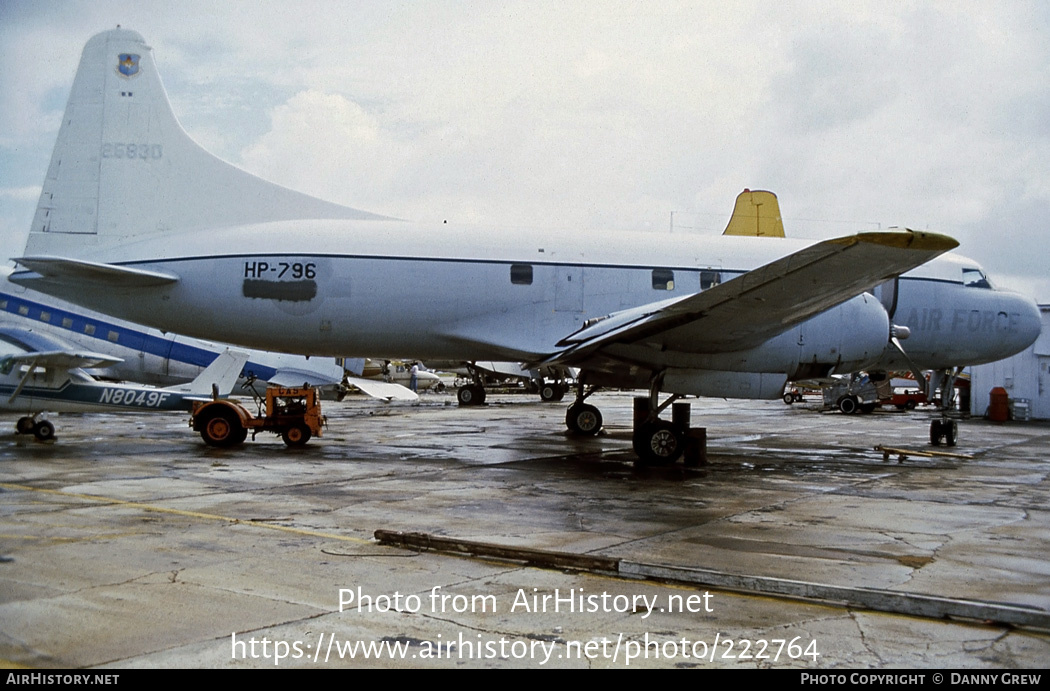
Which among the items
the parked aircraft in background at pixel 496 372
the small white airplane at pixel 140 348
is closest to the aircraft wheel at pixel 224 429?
the small white airplane at pixel 140 348

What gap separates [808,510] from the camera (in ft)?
33.8

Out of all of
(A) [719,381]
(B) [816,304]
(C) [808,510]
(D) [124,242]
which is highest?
(D) [124,242]

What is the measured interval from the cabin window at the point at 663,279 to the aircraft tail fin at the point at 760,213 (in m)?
7.63

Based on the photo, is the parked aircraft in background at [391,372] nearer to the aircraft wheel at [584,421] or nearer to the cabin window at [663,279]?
the aircraft wheel at [584,421]

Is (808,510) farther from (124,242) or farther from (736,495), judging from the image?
(124,242)

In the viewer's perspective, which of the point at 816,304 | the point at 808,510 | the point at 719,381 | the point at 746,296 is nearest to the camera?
the point at 808,510

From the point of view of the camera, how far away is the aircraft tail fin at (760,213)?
24.0 meters

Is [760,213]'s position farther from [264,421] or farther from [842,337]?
[264,421]

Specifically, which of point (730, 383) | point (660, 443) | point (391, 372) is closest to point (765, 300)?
point (730, 383)

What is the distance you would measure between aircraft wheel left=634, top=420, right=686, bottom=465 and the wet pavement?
0.42 meters

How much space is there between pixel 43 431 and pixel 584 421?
12.3 m

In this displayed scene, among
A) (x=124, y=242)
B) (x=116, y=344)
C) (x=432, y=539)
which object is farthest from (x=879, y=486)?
(x=116, y=344)

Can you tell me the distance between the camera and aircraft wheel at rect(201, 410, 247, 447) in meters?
17.4
